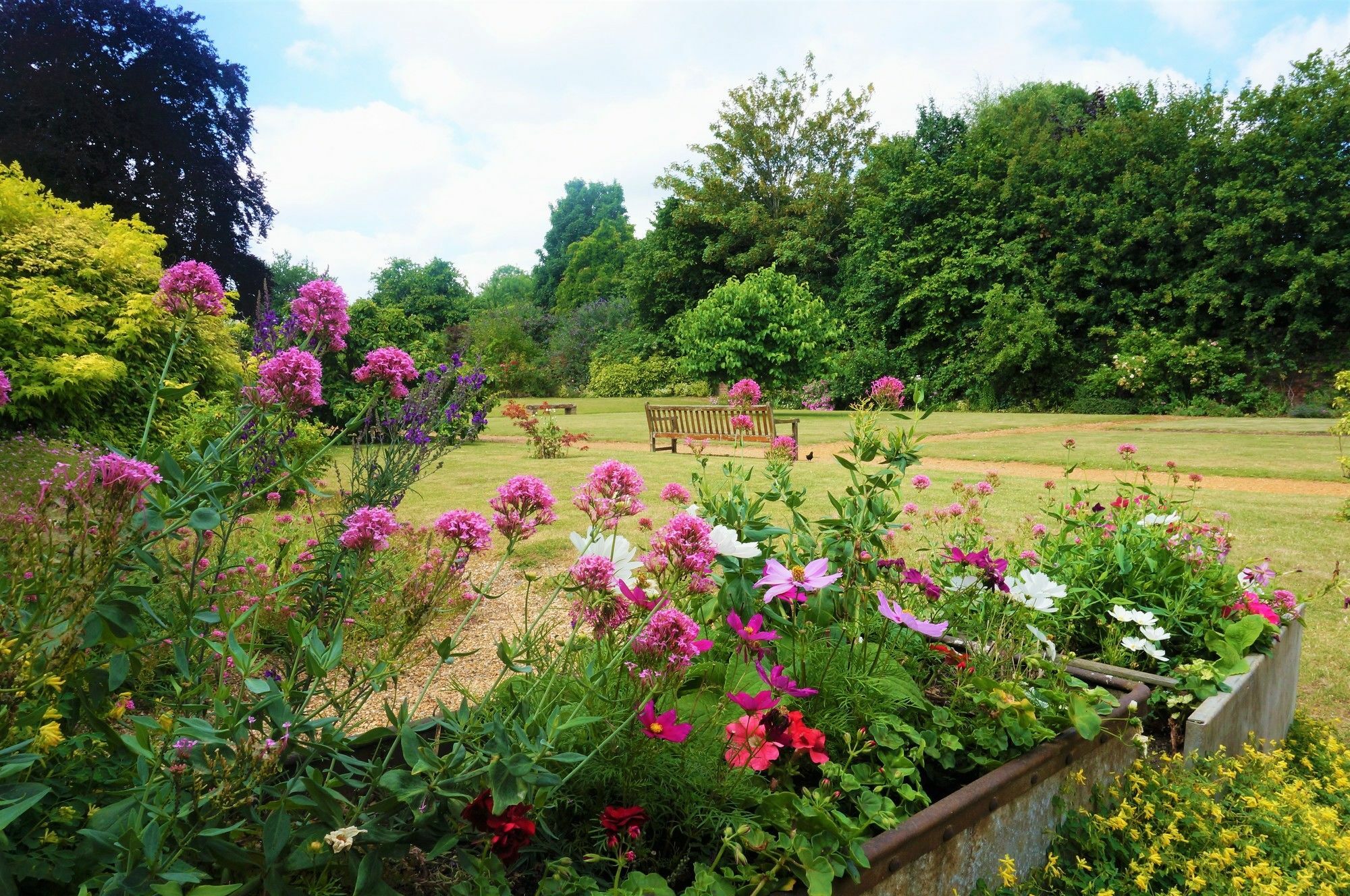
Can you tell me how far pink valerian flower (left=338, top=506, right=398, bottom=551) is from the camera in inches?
44.4

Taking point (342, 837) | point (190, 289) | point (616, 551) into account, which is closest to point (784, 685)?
point (616, 551)

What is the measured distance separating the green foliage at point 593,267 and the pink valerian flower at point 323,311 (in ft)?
139

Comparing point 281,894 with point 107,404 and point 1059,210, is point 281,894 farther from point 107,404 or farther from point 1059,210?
point 1059,210

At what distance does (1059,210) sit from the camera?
21328 millimetres

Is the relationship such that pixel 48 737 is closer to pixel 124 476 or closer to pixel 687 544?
pixel 124 476

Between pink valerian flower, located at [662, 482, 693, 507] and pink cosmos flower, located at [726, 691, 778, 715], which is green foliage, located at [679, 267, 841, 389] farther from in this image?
pink cosmos flower, located at [726, 691, 778, 715]

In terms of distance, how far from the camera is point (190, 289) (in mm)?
1535

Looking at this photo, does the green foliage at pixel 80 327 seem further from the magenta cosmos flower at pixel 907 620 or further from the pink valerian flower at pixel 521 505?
the magenta cosmos flower at pixel 907 620

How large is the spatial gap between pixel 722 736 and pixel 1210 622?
2022mm

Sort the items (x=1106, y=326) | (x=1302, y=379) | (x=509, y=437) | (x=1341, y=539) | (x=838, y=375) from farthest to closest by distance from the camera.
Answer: (x=838, y=375) < (x=1106, y=326) < (x=1302, y=379) < (x=509, y=437) < (x=1341, y=539)

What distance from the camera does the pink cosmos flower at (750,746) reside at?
1.18m

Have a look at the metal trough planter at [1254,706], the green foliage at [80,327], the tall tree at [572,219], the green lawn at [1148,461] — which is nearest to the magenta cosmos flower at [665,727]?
the metal trough planter at [1254,706]

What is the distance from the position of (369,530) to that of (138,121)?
Result: 17070mm

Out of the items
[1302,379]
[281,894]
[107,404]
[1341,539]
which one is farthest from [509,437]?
[1302,379]
